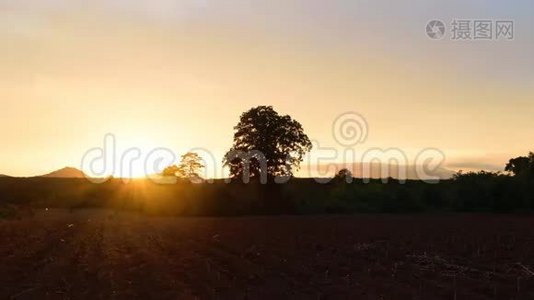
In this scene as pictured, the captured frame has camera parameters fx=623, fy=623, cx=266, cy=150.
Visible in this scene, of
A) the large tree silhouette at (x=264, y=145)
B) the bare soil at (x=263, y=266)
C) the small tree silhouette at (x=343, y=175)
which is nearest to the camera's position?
the bare soil at (x=263, y=266)

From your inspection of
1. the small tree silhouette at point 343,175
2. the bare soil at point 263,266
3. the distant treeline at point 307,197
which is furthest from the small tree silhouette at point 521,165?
the bare soil at point 263,266

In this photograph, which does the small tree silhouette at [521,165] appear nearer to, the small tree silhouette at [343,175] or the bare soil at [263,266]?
the small tree silhouette at [343,175]

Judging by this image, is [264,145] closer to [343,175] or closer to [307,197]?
[307,197]

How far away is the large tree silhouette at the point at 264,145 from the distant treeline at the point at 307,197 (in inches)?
68.8

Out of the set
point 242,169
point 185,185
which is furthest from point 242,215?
point 185,185

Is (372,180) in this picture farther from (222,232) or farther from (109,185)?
(222,232)

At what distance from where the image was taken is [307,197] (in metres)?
59.7

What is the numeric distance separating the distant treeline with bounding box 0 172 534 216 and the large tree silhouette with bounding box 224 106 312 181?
5.73 feet

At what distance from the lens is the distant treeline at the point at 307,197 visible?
53.6 metres

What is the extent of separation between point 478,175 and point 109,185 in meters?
36.7

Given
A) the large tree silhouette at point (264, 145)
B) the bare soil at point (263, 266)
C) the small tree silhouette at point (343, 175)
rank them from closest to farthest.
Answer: the bare soil at point (263, 266) < the large tree silhouette at point (264, 145) < the small tree silhouette at point (343, 175)

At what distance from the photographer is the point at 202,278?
48.2 feet

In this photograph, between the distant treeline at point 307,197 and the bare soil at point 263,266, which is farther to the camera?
the distant treeline at point 307,197

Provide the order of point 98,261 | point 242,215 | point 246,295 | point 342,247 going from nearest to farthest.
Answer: point 246,295
point 98,261
point 342,247
point 242,215
